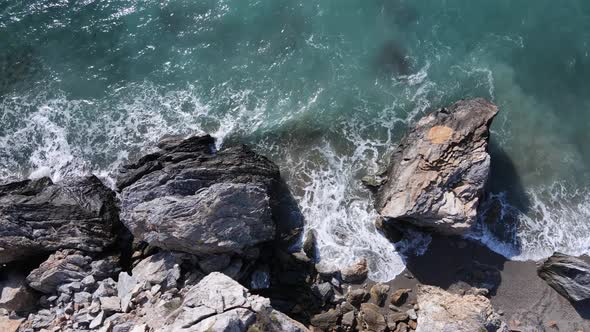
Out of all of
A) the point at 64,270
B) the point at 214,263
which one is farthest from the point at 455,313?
the point at 64,270

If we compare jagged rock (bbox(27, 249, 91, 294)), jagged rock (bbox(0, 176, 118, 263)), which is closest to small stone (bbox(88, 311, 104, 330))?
jagged rock (bbox(27, 249, 91, 294))

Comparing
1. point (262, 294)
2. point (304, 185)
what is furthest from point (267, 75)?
point (262, 294)

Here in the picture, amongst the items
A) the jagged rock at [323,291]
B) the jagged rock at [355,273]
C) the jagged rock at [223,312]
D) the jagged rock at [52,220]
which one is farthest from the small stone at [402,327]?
the jagged rock at [52,220]

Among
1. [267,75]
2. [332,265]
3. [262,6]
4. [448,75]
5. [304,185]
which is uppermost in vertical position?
[262,6]

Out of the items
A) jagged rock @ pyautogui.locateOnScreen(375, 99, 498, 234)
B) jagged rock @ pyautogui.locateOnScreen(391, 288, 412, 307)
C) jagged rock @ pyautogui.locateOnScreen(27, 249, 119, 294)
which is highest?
jagged rock @ pyautogui.locateOnScreen(27, 249, 119, 294)

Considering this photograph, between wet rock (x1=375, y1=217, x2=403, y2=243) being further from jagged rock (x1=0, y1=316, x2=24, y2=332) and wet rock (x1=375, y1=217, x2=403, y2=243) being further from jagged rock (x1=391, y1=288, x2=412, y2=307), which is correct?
jagged rock (x1=0, y1=316, x2=24, y2=332)

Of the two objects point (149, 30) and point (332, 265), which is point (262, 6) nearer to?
point (149, 30)

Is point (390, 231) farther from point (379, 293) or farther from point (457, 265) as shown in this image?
point (457, 265)
